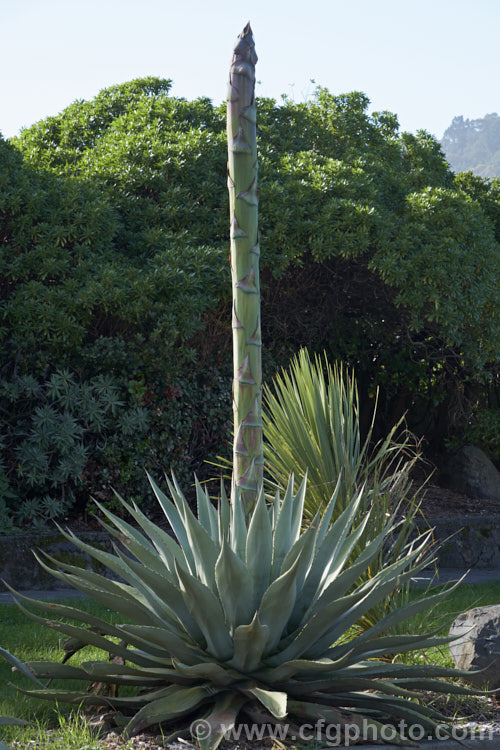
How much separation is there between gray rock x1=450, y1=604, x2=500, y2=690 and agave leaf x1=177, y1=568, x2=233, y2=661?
4.50 feet

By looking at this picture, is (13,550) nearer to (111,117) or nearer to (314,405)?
(314,405)

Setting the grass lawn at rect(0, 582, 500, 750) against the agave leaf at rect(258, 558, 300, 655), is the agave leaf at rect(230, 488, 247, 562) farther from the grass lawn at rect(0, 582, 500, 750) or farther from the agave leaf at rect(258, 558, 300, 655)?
the grass lawn at rect(0, 582, 500, 750)

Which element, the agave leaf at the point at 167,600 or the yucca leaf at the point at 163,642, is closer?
the yucca leaf at the point at 163,642

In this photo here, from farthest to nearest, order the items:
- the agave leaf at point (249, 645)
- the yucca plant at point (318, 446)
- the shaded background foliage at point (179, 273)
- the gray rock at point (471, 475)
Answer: the gray rock at point (471, 475)
the shaded background foliage at point (179, 273)
the yucca plant at point (318, 446)
the agave leaf at point (249, 645)

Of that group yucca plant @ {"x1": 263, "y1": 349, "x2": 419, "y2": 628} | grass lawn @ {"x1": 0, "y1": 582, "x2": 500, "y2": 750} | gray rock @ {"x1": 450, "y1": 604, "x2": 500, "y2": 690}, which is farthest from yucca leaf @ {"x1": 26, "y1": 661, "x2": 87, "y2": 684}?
gray rock @ {"x1": 450, "y1": 604, "x2": 500, "y2": 690}

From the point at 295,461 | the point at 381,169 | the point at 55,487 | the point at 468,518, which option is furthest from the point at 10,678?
the point at 381,169

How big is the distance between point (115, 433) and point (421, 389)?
6.36 m

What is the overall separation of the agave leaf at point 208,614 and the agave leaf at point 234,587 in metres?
0.05

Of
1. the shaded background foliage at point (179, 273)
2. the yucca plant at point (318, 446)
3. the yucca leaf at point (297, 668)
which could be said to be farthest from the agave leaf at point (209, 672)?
the shaded background foliage at point (179, 273)

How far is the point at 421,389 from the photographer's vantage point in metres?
13.0

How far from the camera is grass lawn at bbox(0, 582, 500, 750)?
3266 millimetres

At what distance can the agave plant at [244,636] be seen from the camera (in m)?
3.24

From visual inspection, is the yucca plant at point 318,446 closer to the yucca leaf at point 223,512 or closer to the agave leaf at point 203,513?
the agave leaf at point 203,513

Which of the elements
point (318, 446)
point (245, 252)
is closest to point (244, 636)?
point (245, 252)
